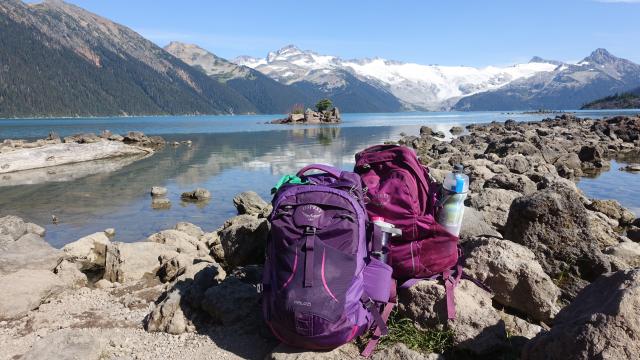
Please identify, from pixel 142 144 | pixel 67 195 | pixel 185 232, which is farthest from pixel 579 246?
pixel 142 144

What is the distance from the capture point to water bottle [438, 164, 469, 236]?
5.83 m

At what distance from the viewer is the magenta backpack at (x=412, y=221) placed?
552 centimetres

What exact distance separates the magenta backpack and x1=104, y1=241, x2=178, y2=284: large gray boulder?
5705 millimetres

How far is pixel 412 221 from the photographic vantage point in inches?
221

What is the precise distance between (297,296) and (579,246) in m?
4.33

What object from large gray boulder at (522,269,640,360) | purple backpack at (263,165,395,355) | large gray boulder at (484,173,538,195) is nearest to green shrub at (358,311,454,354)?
purple backpack at (263,165,395,355)

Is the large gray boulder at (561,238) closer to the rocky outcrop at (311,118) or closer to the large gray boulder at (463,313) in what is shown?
the large gray boulder at (463,313)

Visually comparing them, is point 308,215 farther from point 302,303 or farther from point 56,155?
point 56,155

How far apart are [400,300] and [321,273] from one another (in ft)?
4.20

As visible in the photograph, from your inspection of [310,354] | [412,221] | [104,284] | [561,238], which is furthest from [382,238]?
[104,284]

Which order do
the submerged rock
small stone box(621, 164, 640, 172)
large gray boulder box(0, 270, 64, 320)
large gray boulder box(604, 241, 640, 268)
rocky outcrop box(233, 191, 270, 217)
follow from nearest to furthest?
the submerged rock, large gray boulder box(0, 270, 64, 320), large gray boulder box(604, 241, 640, 268), rocky outcrop box(233, 191, 270, 217), small stone box(621, 164, 640, 172)

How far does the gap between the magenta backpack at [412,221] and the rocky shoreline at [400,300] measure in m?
0.26

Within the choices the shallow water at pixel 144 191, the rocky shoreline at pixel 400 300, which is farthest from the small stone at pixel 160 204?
the rocky shoreline at pixel 400 300

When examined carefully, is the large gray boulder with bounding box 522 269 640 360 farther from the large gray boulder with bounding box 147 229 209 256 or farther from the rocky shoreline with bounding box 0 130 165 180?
the rocky shoreline with bounding box 0 130 165 180
